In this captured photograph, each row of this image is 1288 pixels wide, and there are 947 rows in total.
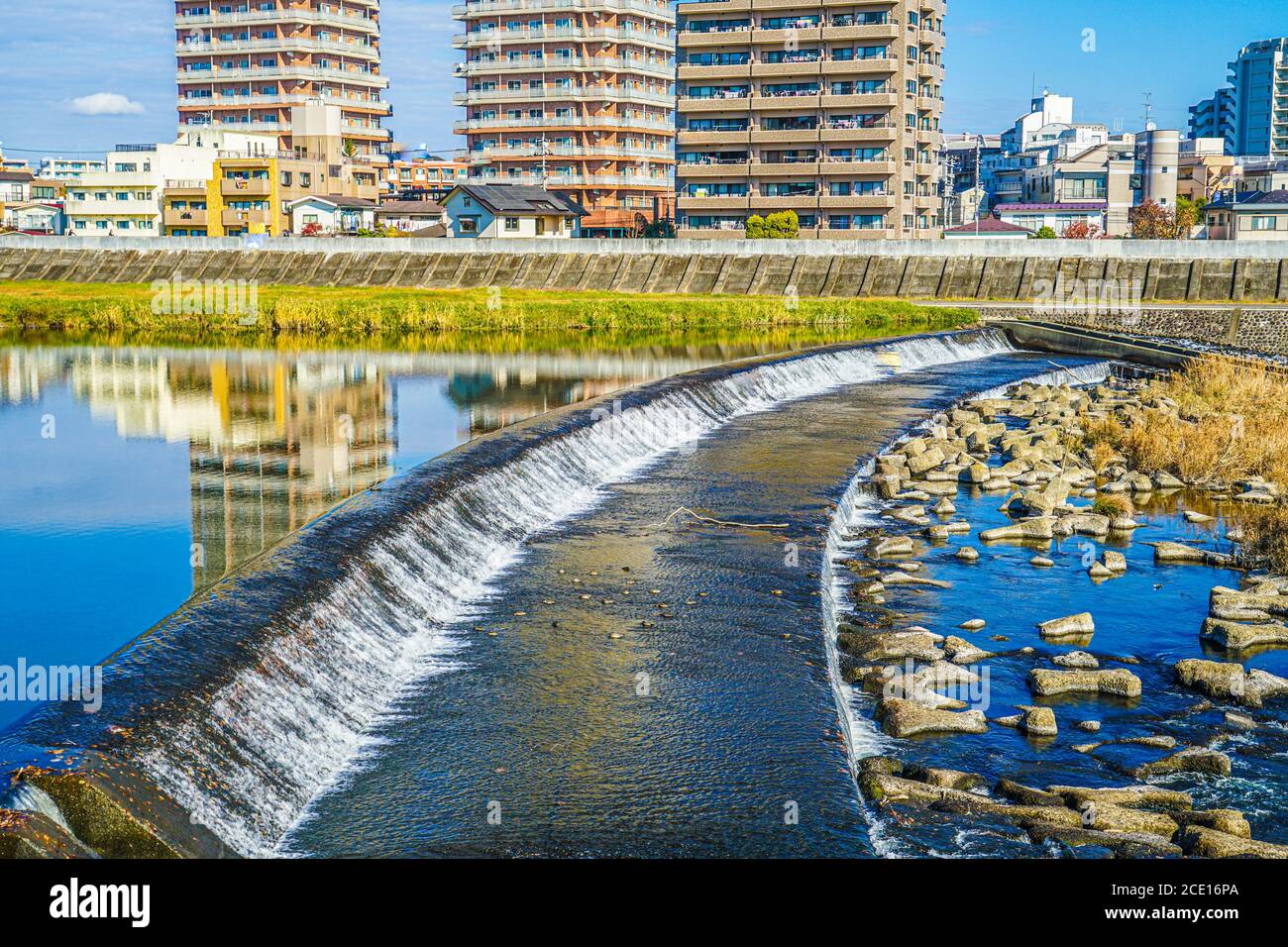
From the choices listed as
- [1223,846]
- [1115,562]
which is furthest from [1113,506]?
[1223,846]

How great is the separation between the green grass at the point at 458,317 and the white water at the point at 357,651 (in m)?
32.7

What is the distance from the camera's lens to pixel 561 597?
639 inches

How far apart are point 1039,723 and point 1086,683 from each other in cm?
155

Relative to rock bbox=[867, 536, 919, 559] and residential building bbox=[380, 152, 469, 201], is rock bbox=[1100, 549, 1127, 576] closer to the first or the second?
rock bbox=[867, 536, 919, 559]

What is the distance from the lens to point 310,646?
1287cm

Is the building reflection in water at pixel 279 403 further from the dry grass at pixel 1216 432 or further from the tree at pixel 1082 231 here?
the tree at pixel 1082 231

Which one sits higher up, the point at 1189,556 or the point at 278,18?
the point at 278,18

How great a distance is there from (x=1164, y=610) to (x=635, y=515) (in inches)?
321

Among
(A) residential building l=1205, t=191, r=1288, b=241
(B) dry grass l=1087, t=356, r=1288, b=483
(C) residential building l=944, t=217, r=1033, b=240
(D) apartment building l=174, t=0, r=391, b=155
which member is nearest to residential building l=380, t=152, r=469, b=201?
(D) apartment building l=174, t=0, r=391, b=155

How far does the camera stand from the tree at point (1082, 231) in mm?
108175

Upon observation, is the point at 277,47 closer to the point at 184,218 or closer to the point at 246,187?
the point at 246,187

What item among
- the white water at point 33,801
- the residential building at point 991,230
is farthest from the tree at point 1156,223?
the white water at point 33,801

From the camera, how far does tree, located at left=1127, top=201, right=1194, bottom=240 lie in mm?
99875
